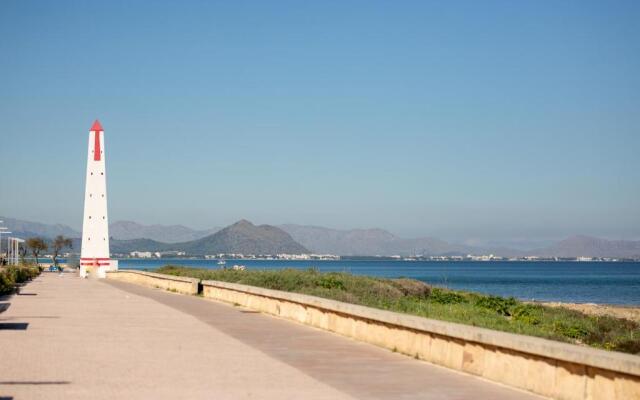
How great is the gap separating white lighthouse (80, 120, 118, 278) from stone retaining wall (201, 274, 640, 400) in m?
44.3

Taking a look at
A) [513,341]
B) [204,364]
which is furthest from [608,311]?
[513,341]

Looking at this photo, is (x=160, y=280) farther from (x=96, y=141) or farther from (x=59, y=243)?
(x=59, y=243)

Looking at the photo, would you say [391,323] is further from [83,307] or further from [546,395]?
[83,307]

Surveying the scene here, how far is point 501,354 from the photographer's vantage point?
476 inches

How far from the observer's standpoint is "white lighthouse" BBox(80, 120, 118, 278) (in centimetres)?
6166

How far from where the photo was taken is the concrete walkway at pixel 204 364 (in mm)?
11109

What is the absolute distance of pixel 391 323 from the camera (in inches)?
626

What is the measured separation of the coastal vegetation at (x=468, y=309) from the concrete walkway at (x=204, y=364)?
2.76m

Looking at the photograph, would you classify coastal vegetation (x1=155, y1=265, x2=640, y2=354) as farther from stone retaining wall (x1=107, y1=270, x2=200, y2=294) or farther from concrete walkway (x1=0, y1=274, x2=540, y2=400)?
concrete walkway (x1=0, y1=274, x2=540, y2=400)

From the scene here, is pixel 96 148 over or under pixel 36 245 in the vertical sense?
over

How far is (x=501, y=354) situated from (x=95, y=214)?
53992 millimetres

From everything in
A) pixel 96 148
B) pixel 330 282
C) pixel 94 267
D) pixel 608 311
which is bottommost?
pixel 608 311

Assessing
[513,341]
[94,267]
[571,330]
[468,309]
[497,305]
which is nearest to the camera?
[513,341]

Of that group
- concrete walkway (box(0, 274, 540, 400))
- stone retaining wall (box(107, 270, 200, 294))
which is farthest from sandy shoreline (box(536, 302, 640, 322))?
concrete walkway (box(0, 274, 540, 400))
